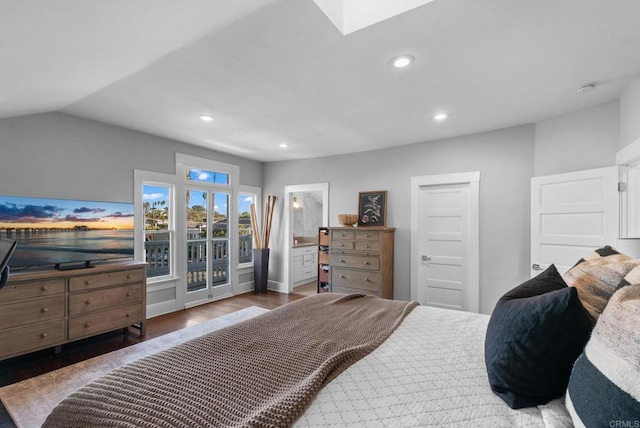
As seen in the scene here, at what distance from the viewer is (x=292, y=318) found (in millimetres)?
1876

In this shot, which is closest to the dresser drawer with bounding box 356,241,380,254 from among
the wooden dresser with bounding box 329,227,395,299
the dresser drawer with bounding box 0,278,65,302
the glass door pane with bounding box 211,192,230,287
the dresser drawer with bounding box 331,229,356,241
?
the wooden dresser with bounding box 329,227,395,299

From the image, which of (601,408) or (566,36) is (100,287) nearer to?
(601,408)

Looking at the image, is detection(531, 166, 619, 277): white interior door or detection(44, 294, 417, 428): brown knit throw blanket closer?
detection(44, 294, 417, 428): brown knit throw blanket

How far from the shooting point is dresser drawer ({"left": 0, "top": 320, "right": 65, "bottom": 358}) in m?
2.41

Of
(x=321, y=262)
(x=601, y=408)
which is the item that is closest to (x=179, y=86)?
(x=601, y=408)

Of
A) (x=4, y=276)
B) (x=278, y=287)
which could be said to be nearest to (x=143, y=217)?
(x=4, y=276)

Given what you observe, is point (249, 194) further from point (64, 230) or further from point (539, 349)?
point (539, 349)

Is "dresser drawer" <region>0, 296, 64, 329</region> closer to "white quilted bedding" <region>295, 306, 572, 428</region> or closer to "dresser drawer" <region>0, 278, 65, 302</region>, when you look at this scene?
"dresser drawer" <region>0, 278, 65, 302</region>

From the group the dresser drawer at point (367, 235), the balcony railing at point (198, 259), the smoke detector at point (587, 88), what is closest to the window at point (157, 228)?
the balcony railing at point (198, 259)

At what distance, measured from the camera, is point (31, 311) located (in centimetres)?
254

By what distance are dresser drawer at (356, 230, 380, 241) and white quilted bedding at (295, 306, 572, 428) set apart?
Result: 2.51 m

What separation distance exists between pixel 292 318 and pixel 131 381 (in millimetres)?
945

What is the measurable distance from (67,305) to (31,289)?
329 mm

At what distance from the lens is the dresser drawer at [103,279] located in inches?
112
